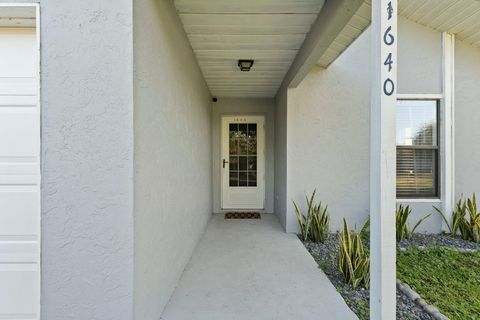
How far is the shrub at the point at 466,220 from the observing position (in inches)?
136

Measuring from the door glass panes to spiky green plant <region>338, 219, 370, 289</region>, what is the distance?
9.61 feet

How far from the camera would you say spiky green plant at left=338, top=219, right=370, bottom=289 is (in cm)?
224

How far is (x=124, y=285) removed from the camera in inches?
54.4

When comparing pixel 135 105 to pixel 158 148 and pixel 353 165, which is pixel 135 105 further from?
pixel 353 165

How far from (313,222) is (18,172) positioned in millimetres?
3219

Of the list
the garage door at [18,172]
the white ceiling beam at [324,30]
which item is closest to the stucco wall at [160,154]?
the garage door at [18,172]

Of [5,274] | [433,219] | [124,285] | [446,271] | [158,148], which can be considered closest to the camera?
[124,285]

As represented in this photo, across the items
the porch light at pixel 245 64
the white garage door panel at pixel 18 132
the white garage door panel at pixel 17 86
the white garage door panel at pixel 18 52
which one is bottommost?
the white garage door panel at pixel 18 132

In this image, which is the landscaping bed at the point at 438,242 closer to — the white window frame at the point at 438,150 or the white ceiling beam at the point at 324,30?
the white window frame at the point at 438,150

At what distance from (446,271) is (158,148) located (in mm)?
3142

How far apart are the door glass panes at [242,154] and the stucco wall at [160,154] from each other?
2348mm

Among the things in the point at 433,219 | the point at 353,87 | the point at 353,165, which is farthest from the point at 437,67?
the point at 433,219

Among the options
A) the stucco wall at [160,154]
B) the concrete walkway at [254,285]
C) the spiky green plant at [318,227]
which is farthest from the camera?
the spiky green plant at [318,227]

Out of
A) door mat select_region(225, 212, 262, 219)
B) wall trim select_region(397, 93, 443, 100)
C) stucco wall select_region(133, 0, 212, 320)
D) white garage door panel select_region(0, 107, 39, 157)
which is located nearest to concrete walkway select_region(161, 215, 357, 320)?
stucco wall select_region(133, 0, 212, 320)
